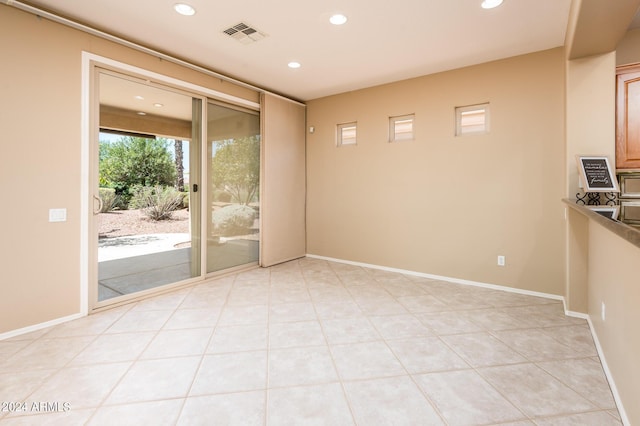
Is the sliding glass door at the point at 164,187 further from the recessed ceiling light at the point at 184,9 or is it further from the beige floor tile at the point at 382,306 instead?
the beige floor tile at the point at 382,306

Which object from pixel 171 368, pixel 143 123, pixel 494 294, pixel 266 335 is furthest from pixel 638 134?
pixel 143 123

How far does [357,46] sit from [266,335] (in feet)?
10.3

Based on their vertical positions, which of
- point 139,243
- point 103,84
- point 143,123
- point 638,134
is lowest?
point 139,243

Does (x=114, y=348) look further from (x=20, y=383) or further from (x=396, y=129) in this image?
(x=396, y=129)

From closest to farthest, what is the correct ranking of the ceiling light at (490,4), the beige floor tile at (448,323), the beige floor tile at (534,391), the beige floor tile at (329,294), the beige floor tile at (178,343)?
the beige floor tile at (534,391) < the beige floor tile at (178,343) < the ceiling light at (490,4) < the beige floor tile at (448,323) < the beige floor tile at (329,294)

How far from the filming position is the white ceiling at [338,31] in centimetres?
265

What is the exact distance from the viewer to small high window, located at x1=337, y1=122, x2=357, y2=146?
5070 millimetres

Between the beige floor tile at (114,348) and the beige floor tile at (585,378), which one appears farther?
the beige floor tile at (114,348)

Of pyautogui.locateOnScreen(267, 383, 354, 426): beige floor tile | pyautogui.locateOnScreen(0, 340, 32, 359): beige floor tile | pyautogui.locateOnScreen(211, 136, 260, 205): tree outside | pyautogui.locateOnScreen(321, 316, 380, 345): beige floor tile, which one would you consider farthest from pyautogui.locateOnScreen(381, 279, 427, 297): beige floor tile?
pyautogui.locateOnScreen(0, 340, 32, 359): beige floor tile

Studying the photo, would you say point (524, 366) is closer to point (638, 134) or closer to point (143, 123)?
point (638, 134)

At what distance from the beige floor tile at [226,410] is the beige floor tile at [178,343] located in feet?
1.96

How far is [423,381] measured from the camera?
6.41ft

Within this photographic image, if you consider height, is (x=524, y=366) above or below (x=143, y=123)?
below

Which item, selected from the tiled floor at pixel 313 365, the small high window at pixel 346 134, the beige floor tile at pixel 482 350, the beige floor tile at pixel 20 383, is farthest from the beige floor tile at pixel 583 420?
the small high window at pixel 346 134
